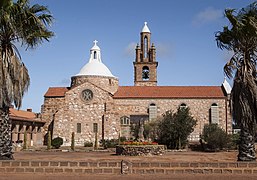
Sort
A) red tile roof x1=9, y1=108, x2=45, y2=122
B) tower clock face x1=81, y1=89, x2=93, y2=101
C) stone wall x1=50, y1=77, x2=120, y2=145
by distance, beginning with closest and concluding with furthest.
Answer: red tile roof x1=9, y1=108, x2=45, y2=122 < stone wall x1=50, y1=77, x2=120, y2=145 < tower clock face x1=81, y1=89, x2=93, y2=101

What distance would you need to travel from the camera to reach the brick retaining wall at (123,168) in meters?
12.8

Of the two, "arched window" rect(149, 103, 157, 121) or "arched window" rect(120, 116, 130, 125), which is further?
"arched window" rect(149, 103, 157, 121)

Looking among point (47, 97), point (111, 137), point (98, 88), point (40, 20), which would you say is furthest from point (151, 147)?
point (47, 97)

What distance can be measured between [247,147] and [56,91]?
40.9 metres

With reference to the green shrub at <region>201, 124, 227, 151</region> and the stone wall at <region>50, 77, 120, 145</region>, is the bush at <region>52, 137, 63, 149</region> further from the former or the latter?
the green shrub at <region>201, 124, 227, 151</region>

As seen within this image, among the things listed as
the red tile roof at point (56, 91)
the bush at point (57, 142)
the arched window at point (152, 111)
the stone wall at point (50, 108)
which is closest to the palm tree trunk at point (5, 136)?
the bush at point (57, 142)

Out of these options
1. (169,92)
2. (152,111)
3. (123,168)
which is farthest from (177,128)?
(123,168)

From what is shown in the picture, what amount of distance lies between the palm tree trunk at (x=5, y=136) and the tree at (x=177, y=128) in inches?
991

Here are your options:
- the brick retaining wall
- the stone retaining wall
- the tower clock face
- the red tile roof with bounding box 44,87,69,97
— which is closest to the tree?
the stone retaining wall

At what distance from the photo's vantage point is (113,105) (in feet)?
161

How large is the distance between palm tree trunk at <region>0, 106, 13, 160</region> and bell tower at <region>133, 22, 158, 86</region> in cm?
4242

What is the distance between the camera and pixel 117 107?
49500 millimetres

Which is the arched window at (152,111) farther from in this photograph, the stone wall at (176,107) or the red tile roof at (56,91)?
the red tile roof at (56,91)

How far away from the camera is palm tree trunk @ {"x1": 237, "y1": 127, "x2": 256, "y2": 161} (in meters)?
14.7
